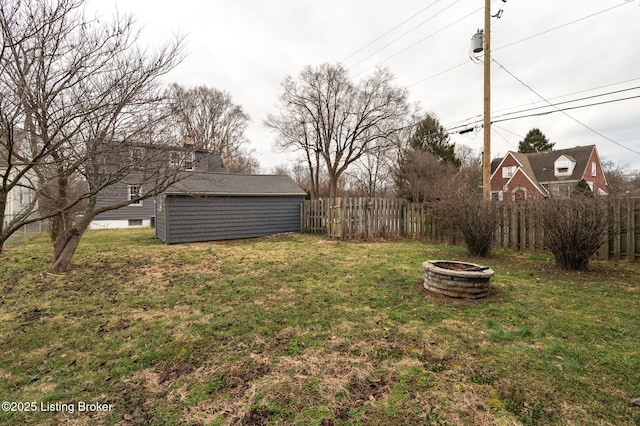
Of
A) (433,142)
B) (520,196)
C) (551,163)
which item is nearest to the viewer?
(520,196)

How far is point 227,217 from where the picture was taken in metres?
13.1

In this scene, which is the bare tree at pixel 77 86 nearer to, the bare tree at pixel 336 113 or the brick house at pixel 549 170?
the bare tree at pixel 336 113

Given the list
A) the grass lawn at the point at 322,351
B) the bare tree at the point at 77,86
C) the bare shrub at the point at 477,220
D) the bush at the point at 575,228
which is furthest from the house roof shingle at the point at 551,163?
the bare tree at the point at 77,86

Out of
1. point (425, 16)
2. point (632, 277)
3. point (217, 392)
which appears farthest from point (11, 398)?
point (425, 16)

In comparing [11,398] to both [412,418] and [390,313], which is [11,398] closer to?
[412,418]

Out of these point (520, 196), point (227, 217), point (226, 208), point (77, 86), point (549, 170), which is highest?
point (549, 170)

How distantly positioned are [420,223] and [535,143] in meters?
35.0

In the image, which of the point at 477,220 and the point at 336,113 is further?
the point at 336,113

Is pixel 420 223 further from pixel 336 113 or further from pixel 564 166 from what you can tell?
pixel 564 166

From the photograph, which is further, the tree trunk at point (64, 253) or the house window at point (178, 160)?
the tree trunk at point (64, 253)

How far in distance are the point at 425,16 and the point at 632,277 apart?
1098 cm

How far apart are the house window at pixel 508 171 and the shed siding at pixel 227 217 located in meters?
24.4

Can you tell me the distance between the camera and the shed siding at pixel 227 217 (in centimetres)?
1185

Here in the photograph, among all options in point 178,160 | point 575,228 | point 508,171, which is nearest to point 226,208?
point 178,160
